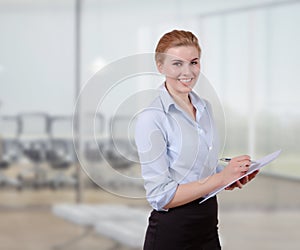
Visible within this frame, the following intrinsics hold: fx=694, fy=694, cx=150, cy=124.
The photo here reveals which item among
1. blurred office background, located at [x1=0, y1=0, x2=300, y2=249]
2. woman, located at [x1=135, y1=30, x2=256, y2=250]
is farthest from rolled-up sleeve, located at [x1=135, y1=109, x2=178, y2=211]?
blurred office background, located at [x1=0, y1=0, x2=300, y2=249]

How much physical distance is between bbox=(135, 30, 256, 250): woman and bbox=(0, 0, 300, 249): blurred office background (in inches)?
173

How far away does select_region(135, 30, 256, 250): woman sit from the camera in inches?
65.5

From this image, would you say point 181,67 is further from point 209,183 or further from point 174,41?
point 209,183

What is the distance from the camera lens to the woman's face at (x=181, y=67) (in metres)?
1.67

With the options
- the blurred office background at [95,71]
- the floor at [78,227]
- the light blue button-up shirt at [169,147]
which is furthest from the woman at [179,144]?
the blurred office background at [95,71]

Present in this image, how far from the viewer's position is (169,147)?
5.52ft

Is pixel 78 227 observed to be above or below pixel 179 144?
below

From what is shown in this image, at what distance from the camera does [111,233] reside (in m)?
4.44

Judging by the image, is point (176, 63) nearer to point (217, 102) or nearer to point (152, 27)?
point (217, 102)

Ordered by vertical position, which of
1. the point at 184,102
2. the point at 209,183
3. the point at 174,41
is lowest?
the point at 209,183

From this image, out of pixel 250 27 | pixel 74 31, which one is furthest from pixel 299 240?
pixel 74 31

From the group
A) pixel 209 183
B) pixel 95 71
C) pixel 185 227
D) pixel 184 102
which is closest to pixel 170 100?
pixel 184 102

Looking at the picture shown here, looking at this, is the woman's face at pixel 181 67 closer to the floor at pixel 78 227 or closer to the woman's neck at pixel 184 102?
the woman's neck at pixel 184 102

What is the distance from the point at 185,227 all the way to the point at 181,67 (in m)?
0.42
